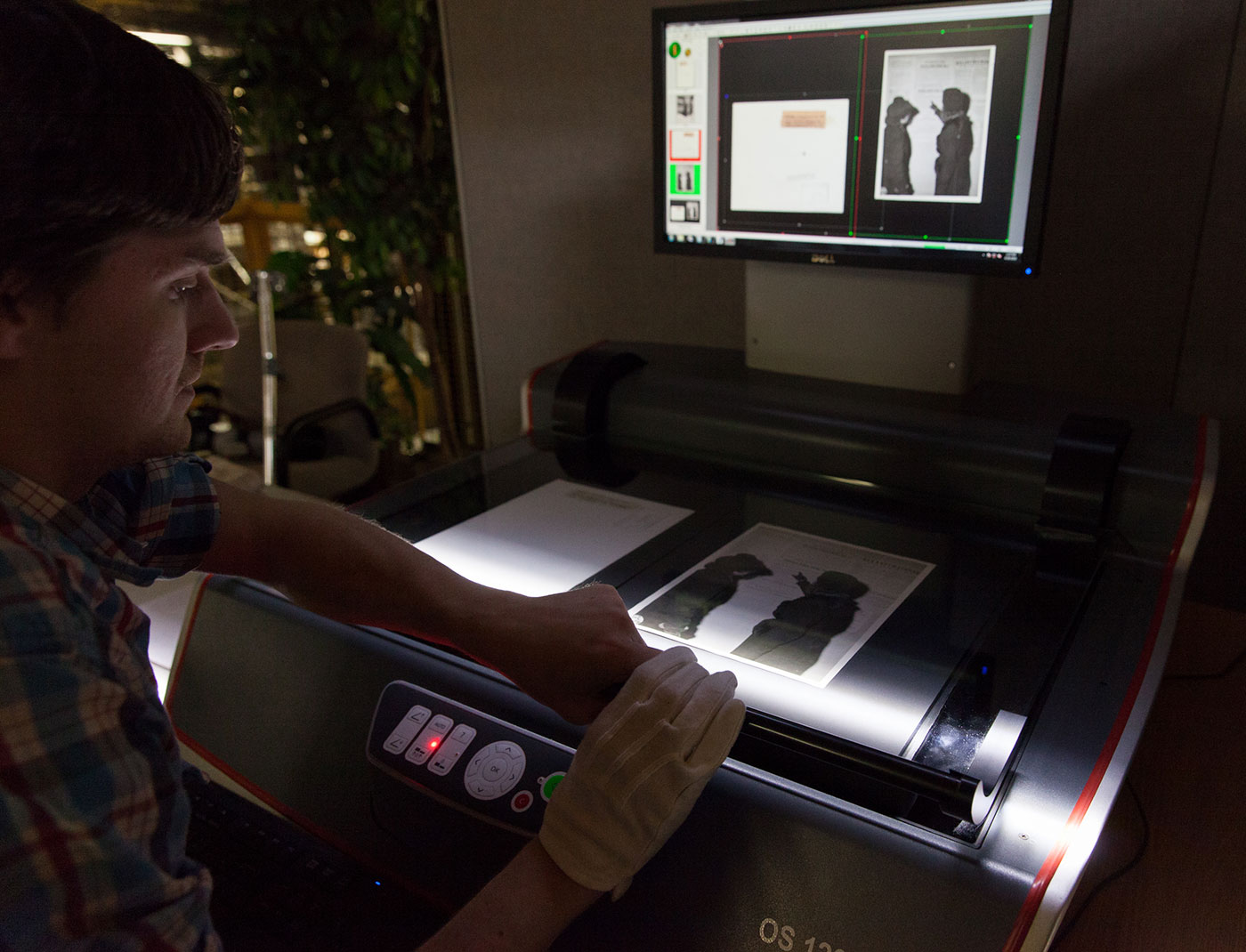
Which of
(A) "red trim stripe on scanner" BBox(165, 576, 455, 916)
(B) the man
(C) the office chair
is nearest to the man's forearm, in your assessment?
(B) the man

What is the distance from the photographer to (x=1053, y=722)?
0.59 metres

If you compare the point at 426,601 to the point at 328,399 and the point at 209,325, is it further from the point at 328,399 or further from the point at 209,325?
the point at 328,399

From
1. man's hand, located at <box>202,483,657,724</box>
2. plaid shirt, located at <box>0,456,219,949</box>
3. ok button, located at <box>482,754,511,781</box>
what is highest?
plaid shirt, located at <box>0,456,219,949</box>

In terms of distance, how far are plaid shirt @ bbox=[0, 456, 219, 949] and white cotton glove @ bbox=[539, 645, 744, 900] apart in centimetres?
19

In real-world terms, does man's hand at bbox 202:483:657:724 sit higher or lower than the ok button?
higher

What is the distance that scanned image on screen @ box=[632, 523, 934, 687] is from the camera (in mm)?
674

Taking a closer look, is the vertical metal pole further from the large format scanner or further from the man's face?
the man's face

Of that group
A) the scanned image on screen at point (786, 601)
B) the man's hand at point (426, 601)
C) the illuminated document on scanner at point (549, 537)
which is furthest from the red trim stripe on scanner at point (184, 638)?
the scanned image on screen at point (786, 601)

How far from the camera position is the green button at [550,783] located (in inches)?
22.9

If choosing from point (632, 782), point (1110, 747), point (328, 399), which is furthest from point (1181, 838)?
point (328, 399)

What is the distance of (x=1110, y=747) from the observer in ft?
1.84

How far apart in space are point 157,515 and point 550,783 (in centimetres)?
36

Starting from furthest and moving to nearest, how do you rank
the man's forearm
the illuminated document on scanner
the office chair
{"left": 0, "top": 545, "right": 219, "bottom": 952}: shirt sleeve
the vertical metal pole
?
1. the office chair
2. the vertical metal pole
3. the illuminated document on scanner
4. the man's forearm
5. {"left": 0, "top": 545, "right": 219, "bottom": 952}: shirt sleeve

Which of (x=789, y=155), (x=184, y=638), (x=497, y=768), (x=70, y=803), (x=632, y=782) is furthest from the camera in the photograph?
(x=789, y=155)
